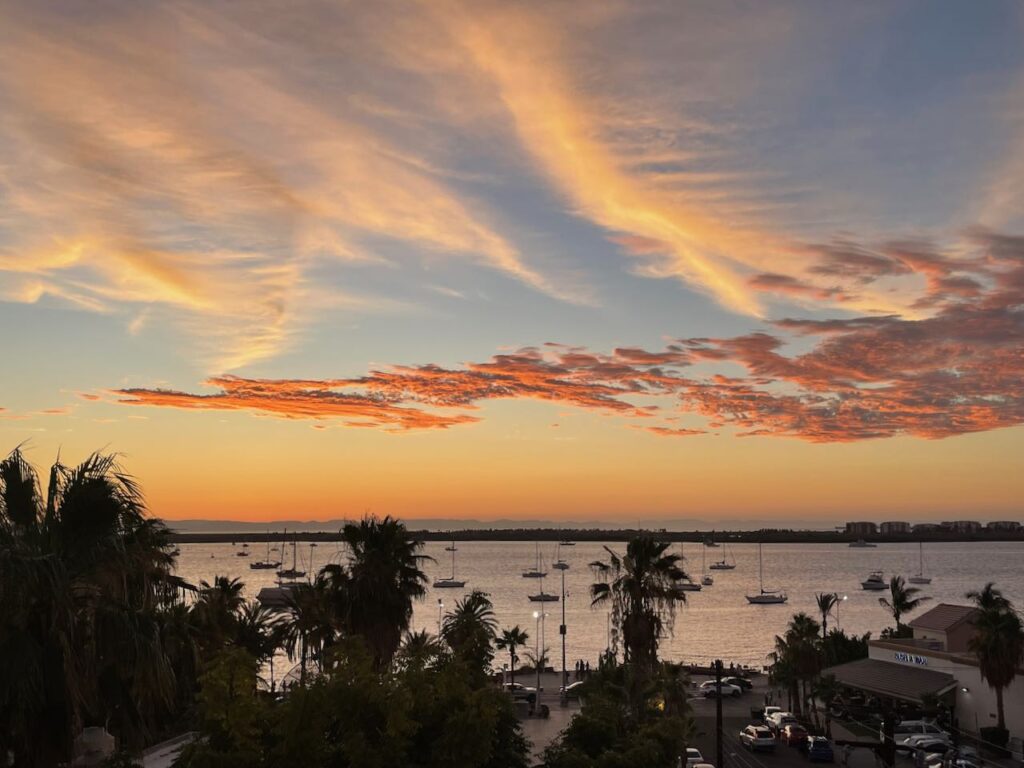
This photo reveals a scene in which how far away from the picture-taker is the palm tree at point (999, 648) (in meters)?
53.6

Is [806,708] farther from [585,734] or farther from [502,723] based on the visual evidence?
[502,723]

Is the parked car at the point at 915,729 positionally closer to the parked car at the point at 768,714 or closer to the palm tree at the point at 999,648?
the palm tree at the point at 999,648

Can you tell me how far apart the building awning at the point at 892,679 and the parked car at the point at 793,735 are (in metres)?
8.87

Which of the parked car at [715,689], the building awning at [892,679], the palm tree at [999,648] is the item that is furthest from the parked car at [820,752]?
the parked car at [715,689]

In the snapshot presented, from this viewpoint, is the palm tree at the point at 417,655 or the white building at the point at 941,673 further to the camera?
the white building at the point at 941,673

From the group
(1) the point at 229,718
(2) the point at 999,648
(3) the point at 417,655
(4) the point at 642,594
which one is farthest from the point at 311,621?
(2) the point at 999,648

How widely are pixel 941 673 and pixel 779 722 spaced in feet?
39.7

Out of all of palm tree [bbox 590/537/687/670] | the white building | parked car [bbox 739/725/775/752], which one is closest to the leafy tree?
palm tree [bbox 590/537/687/670]

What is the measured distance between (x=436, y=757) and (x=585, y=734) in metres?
8.63

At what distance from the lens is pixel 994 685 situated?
2144 inches

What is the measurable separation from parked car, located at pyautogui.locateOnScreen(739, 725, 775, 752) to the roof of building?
825 inches

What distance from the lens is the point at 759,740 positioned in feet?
176

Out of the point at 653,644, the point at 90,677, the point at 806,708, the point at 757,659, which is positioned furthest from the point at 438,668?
the point at 757,659

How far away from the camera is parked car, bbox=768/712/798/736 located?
194 ft
